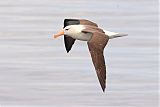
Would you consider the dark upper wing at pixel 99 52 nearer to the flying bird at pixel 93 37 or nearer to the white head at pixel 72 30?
the flying bird at pixel 93 37

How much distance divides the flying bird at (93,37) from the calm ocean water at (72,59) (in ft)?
1.61

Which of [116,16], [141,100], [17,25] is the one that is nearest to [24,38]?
[17,25]

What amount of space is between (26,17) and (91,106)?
17.0ft

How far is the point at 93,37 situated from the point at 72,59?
→ 2118 mm

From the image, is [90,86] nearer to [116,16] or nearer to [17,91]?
[17,91]

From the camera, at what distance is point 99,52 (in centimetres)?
1092

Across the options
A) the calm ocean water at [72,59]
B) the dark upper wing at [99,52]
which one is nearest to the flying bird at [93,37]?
the dark upper wing at [99,52]

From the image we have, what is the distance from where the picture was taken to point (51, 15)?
53.1 feet

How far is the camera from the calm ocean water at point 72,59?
11477mm

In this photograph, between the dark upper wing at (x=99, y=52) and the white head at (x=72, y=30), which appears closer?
the dark upper wing at (x=99, y=52)

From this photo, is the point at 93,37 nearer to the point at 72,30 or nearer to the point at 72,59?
the point at 72,30

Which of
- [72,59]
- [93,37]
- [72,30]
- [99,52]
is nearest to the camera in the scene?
[99,52]

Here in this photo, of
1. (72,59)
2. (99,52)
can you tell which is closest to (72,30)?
(99,52)

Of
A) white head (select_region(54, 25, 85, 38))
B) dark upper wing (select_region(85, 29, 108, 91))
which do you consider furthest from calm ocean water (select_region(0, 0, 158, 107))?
white head (select_region(54, 25, 85, 38))
